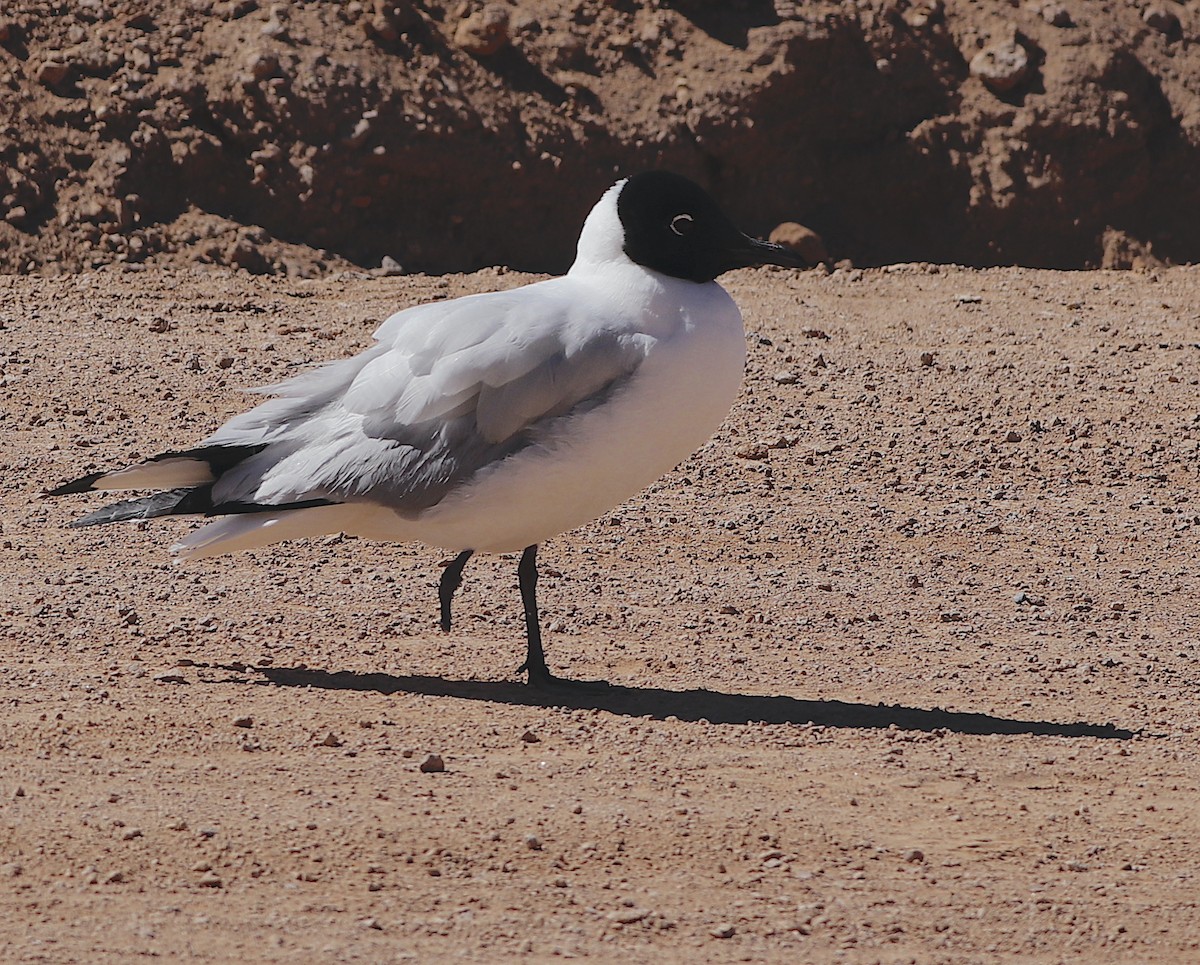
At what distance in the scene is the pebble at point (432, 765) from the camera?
490 centimetres

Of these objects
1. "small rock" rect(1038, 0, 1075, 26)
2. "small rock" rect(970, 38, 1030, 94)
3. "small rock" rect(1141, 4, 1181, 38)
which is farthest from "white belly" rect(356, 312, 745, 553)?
"small rock" rect(1141, 4, 1181, 38)

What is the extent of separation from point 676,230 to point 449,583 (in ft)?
4.27

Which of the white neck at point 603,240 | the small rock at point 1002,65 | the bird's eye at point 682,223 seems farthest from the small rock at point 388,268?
the bird's eye at point 682,223

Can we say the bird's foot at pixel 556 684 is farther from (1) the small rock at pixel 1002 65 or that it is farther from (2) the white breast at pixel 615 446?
(1) the small rock at pixel 1002 65

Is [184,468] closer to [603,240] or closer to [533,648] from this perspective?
[533,648]

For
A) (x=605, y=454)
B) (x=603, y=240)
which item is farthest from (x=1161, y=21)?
(x=605, y=454)

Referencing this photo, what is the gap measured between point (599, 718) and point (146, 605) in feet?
6.25

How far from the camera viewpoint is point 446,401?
219 inches

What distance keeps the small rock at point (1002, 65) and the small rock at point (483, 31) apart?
3370 millimetres

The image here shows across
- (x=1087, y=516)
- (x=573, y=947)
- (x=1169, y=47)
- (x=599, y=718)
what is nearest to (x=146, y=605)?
(x=599, y=718)

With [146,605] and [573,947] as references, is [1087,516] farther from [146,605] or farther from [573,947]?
[573,947]

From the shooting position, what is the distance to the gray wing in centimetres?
546

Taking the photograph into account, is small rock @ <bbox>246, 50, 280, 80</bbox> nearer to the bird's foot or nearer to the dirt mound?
the dirt mound

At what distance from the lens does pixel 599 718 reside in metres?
5.51
